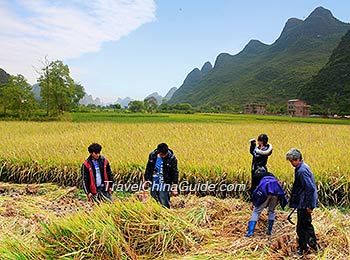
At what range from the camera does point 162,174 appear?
12.7 ft

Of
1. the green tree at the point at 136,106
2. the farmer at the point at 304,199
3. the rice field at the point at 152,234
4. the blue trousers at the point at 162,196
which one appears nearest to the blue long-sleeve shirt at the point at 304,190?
the farmer at the point at 304,199

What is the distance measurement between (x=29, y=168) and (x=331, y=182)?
5883 millimetres

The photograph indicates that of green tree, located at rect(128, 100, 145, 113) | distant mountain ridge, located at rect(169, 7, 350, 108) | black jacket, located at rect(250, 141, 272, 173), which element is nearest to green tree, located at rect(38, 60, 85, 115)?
black jacket, located at rect(250, 141, 272, 173)

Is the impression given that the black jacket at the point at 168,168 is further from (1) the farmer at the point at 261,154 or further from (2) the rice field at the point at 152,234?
(1) the farmer at the point at 261,154

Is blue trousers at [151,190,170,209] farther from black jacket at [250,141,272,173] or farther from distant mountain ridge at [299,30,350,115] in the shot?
distant mountain ridge at [299,30,350,115]

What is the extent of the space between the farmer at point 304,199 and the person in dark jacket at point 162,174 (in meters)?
1.46

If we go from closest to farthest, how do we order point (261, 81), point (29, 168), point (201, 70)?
point (29, 168) < point (261, 81) < point (201, 70)

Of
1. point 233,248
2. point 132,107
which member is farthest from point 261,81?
point 233,248

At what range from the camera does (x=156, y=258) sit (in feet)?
9.73

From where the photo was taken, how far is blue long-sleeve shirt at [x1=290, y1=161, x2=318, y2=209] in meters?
2.92

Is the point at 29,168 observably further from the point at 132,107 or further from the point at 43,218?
the point at 132,107

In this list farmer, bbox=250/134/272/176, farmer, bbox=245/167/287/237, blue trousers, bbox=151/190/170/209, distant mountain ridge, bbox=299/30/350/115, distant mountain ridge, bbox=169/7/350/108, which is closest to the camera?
farmer, bbox=245/167/287/237

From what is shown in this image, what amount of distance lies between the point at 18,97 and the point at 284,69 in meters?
59.8

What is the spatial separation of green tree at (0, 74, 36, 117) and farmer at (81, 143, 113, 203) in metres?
21.0
